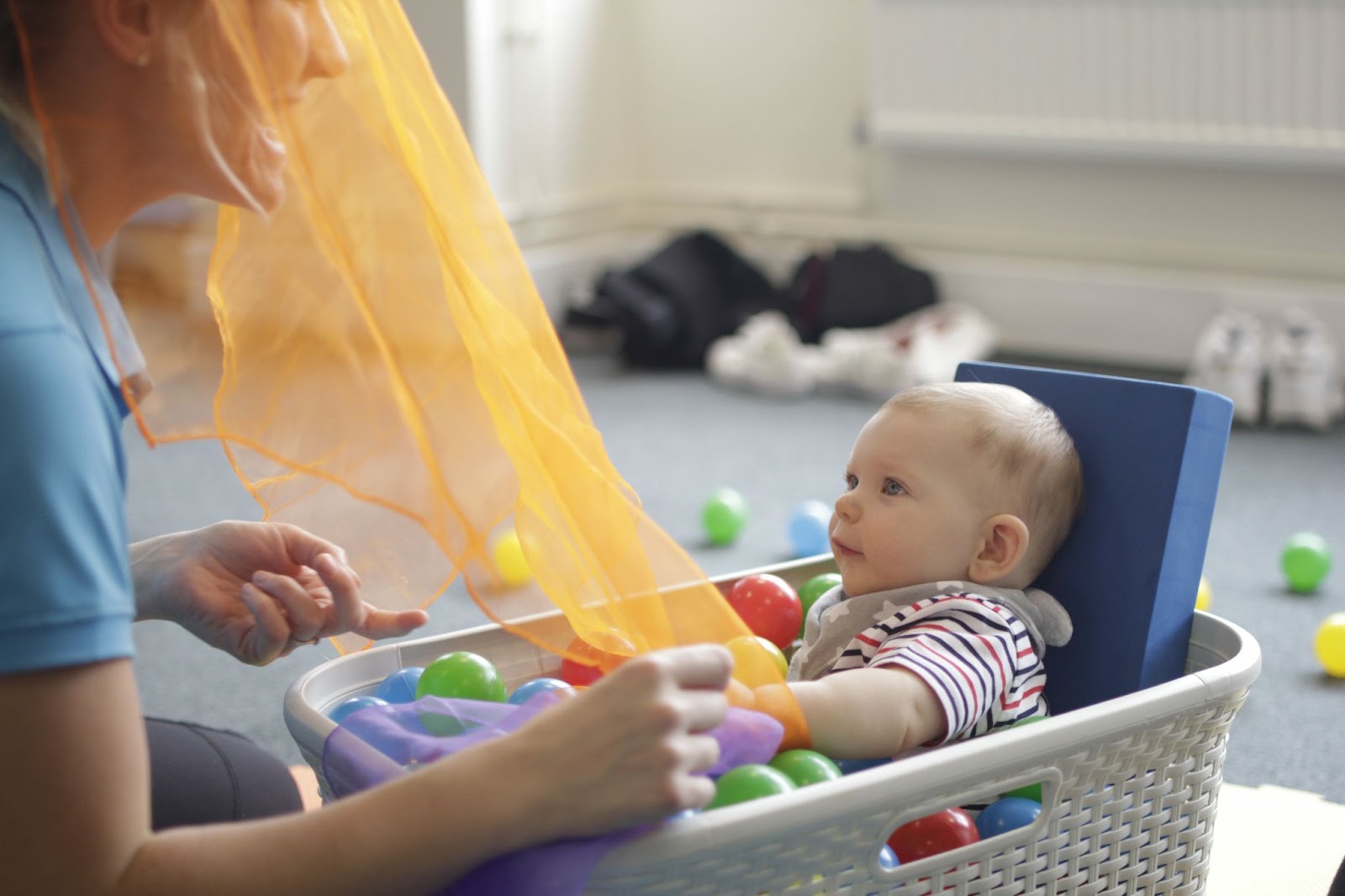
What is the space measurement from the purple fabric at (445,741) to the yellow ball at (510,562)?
0.10 metres

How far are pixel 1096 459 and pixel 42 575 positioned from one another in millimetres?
783

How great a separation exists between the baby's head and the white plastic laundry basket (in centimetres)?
15

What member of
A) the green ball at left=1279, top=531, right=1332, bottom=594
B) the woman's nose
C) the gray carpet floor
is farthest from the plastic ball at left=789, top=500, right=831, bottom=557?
the woman's nose

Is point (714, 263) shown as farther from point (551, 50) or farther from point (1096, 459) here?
point (1096, 459)

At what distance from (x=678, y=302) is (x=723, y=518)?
1120mm

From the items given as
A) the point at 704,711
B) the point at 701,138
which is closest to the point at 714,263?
the point at 701,138

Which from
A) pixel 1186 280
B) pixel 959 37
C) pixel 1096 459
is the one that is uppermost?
pixel 959 37

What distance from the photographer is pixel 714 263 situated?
3.33 m

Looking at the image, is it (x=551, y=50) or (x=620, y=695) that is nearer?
(x=620, y=695)

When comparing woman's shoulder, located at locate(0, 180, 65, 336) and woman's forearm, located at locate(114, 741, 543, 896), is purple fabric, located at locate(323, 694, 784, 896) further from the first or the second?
woman's shoulder, located at locate(0, 180, 65, 336)

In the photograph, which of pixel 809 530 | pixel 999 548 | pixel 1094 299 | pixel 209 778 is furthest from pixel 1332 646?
pixel 1094 299

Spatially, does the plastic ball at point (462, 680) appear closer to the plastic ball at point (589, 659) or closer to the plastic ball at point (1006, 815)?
the plastic ball at point (589, 659)

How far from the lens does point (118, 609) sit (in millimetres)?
604

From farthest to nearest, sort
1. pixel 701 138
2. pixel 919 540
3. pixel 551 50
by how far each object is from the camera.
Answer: pixel 701 138 → pixel 551 50 → pixel 919 540
